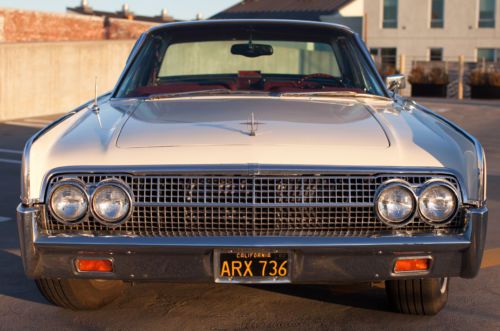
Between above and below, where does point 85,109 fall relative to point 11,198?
above

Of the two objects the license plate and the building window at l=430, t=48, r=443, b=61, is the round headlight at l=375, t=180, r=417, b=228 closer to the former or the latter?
the license plate

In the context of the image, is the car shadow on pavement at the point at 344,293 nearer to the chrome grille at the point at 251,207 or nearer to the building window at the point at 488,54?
the chrome grille at the point at 251,207

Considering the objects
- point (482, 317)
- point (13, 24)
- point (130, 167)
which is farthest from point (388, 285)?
point (13, 24)

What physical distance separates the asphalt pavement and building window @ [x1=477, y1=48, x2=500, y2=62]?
4482cm

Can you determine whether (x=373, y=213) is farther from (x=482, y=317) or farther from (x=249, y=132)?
(x=482, y=317)

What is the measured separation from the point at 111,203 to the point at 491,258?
3.13m

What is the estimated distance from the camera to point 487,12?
49.0 metres

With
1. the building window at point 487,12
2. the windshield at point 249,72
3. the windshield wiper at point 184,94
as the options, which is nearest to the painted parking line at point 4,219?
the windshield at point 249,72

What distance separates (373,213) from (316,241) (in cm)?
29

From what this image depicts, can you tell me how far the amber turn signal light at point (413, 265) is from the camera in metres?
4.27

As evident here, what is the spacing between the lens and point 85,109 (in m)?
5.36

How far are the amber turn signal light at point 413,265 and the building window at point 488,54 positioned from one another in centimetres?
4646

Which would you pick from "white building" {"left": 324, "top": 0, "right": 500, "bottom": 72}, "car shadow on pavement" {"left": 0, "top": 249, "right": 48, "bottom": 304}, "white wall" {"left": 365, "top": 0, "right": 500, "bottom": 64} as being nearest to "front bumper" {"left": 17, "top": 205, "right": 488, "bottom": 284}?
"car shadow on pavement" {"left": 0, "top": 249, "right": 48, "bottom": 304}

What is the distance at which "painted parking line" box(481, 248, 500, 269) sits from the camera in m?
6.22
